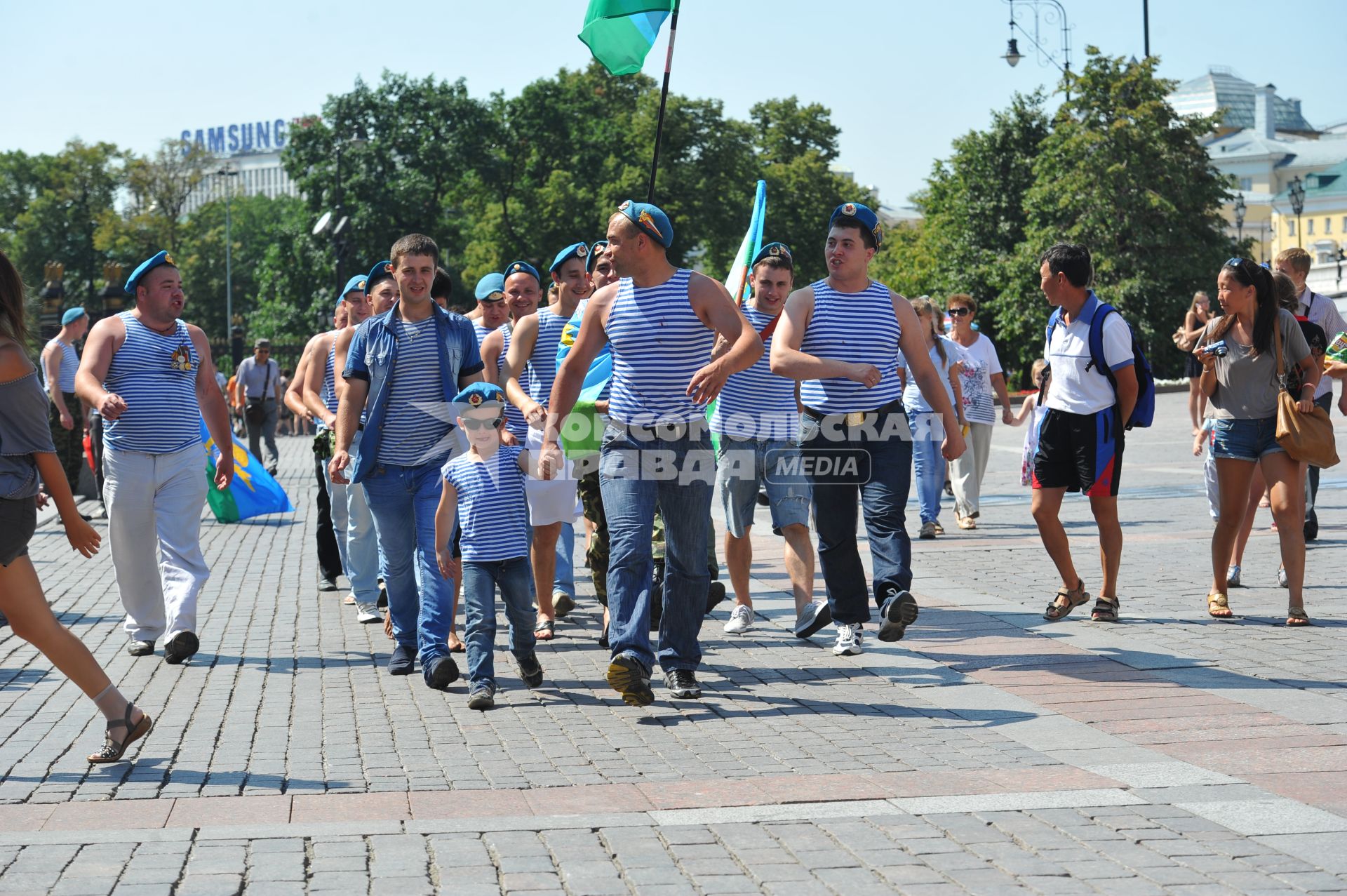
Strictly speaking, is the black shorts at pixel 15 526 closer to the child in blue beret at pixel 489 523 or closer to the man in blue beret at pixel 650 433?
the child in blue beret at pixel 489 523

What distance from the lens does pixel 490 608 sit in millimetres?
6559

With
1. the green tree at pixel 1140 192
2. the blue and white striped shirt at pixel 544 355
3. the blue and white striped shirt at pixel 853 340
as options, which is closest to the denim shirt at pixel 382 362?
the blue and white striped shirt at pixel 544 355

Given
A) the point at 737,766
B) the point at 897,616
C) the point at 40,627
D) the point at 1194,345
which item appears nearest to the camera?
the point at 737,766

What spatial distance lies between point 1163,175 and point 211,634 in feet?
155

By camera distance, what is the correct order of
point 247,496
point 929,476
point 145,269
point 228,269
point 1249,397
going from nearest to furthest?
point 145,269, point 1249,397, point 929,476, point 247,496, point 228,269

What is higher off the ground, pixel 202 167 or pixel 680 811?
pixel 202 167

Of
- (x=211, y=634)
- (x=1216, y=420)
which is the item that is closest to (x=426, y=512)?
(x=211, y=634)

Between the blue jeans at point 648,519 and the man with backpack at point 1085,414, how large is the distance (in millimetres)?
2418

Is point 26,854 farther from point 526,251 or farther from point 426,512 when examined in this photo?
point 526,251

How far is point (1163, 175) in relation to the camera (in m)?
51.0

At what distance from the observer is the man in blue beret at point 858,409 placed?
278 inches

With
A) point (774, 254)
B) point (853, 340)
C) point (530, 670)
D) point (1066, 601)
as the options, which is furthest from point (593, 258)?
point (1066, 601)

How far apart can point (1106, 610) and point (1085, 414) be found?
1018 mm

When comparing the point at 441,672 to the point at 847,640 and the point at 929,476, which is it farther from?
the point at 929,476
